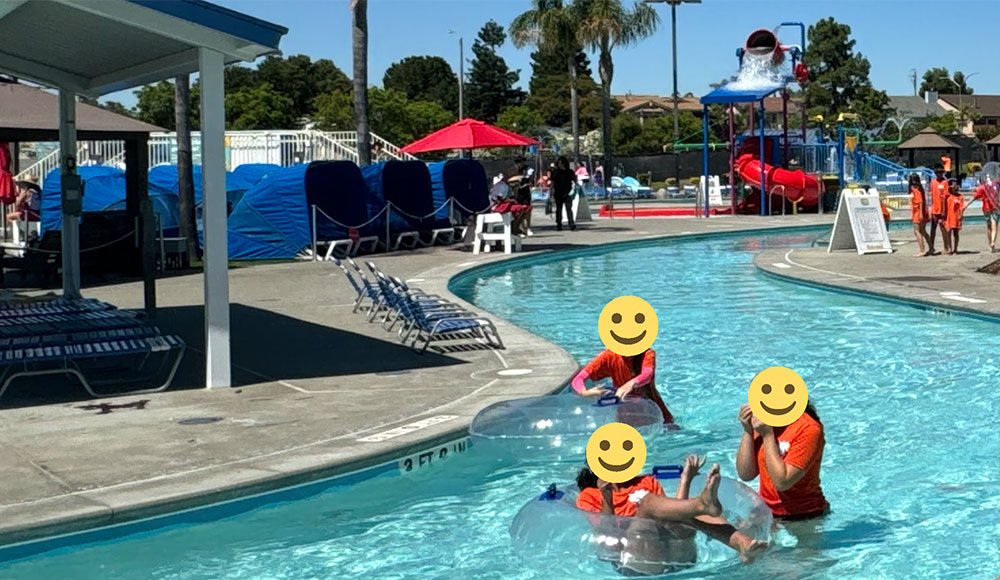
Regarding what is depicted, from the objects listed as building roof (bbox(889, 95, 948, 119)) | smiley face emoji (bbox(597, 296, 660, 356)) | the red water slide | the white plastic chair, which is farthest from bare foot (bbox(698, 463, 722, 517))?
building roof (bbox(889, 95, 948, 119))

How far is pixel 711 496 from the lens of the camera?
612cm

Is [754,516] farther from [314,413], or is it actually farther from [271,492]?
[314,413]

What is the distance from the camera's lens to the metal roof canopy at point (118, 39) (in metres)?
10.2

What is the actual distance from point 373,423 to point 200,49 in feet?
11.3

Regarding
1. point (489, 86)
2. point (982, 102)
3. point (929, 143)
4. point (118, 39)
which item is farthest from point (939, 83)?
point (118, 39)

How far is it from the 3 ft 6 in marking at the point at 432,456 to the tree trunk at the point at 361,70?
20591 mm

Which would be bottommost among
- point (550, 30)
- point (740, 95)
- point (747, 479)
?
point (747, 479)

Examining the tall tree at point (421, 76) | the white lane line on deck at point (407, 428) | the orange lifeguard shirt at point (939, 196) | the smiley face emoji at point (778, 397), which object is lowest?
the white lane line on deck at point (407, 428)

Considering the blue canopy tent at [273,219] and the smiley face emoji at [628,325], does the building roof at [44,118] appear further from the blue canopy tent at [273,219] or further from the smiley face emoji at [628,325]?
the smiley face emoji at [628,325]

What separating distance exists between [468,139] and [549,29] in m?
29.8

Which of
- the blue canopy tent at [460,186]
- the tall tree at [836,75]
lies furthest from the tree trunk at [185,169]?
the tall tree at [836,75]

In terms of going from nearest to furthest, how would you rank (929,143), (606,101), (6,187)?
(6,187) → (929,143) → (606,101)

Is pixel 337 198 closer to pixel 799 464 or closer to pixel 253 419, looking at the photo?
pixel 253 419

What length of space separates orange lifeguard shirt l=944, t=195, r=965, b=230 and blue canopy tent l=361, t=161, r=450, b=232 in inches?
382
